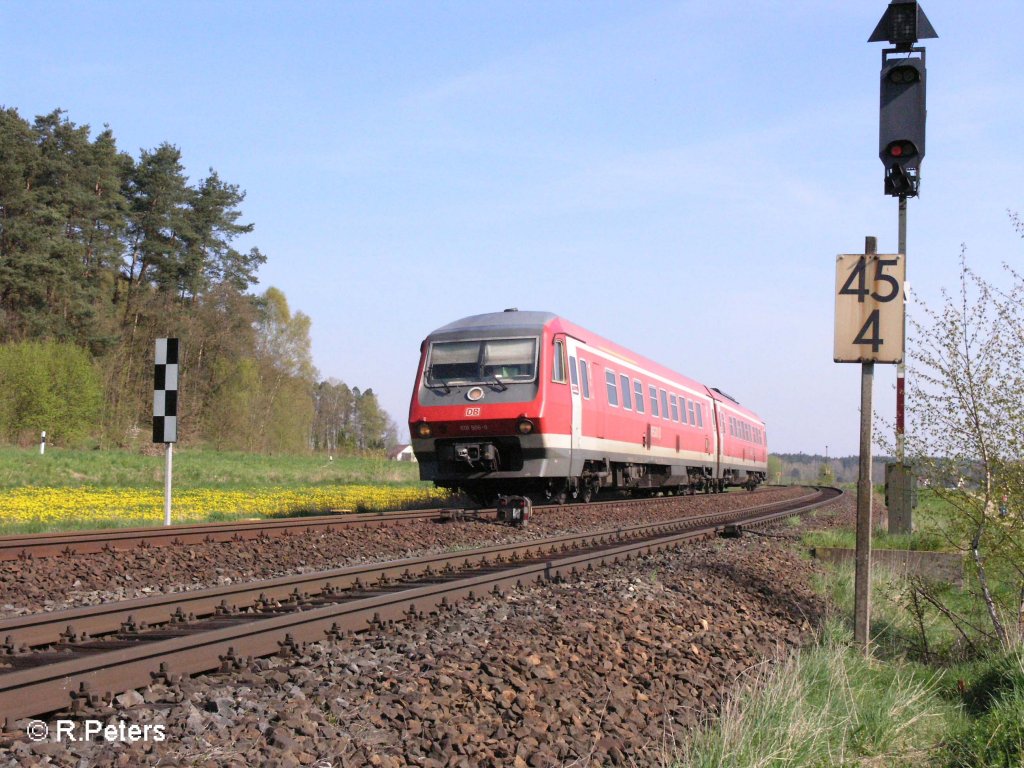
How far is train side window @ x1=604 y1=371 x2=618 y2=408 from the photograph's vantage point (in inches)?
733

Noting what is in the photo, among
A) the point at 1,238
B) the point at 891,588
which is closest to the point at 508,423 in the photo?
the point at 891,588

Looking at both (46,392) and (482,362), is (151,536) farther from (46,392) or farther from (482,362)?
(46,392)

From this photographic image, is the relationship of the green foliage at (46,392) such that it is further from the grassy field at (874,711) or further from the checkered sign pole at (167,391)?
the grassy field at (874,711)

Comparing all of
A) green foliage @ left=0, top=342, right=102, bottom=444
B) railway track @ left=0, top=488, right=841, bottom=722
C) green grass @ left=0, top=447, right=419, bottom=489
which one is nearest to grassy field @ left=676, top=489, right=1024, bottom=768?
railway track @ left=0, top=488, right=841, bottom=722

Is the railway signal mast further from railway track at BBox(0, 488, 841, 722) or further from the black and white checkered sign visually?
the black and white checkered sign

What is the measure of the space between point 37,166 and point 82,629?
41.3 metres

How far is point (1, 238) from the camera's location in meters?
41.5

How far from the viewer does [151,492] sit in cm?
2019

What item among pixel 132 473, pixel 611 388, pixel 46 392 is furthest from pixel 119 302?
pixel 611 388

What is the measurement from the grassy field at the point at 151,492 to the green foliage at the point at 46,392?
6467mm

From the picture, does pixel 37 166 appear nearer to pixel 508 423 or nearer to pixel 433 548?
pixel 508 423

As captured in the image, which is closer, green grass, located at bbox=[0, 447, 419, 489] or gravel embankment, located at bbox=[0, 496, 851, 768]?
gravel embankment, located at bbox=[0, 496, 851, 768]

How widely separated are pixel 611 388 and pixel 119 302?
3810 centimetres

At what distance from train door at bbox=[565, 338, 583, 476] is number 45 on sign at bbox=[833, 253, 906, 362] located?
9.10m
